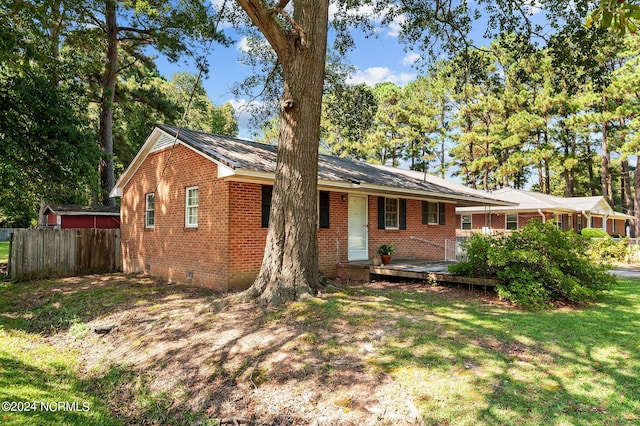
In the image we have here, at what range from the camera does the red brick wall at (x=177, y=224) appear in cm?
962

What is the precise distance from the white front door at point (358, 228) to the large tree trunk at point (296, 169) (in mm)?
5161

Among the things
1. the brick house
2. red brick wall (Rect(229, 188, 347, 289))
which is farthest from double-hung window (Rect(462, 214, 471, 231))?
red brick wall (Rect(229, 188, 347, 289))

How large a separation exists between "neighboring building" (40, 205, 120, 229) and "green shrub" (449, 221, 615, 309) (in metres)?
18.0

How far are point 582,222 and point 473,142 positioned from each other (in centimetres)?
1087

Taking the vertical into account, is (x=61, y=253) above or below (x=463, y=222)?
below

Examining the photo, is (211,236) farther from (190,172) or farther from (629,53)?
(629,53)

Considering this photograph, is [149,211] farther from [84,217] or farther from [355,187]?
[84,217]

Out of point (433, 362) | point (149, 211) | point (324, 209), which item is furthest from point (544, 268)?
point (149, 211)

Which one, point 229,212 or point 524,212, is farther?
point 524,212

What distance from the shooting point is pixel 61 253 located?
12.9m

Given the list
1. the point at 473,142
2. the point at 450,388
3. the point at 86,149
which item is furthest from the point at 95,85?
the point at 473,142

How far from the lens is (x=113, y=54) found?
1970 cm

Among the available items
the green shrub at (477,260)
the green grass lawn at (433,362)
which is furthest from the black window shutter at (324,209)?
the green grass lawn at (433,362)

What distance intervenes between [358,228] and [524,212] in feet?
59.0
